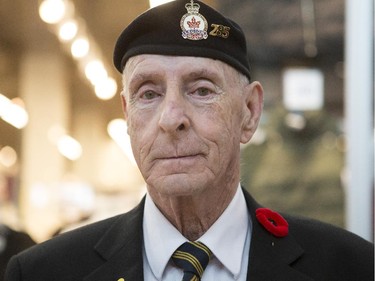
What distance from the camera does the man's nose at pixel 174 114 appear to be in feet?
7.49

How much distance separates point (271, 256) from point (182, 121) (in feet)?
1.57

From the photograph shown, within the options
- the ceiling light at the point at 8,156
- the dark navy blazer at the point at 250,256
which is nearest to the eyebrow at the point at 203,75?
the dark navy blazer at the point at 250,256

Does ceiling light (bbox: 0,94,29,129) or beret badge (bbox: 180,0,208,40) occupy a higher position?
beret badge (bbox: 180,0,208,40)

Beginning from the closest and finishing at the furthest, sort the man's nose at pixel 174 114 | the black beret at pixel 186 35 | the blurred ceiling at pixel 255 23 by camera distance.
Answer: the man's nose at pixel 174 114 < the black beret at pixel 186 35 < the blurred ceiling at pixel 255 23

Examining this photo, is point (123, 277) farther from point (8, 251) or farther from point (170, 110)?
point (8, 251)

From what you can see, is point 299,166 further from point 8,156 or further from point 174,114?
point 174,114

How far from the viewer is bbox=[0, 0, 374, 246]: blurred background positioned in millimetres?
3957

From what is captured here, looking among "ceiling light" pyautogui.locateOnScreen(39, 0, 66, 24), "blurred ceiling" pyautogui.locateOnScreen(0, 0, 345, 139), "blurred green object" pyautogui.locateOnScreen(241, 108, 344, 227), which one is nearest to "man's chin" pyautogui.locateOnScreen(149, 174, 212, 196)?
"blurred ceiling" pyautogui.locateOnScreen(0, 0, 345, 139)

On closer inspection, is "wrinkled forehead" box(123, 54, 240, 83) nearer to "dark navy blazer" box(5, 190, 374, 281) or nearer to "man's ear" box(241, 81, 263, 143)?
"man's ear" box(241, 81, 263, 143)

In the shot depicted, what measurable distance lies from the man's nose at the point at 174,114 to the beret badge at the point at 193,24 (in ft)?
0.64

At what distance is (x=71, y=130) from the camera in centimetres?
407

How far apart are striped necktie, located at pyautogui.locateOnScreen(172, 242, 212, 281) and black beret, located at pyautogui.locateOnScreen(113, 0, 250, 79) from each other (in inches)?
20.7

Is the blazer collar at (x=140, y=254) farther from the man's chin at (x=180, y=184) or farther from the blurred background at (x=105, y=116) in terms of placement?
the blurred background at (x=105, y=116)

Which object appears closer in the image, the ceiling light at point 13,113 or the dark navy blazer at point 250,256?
the dark navy blazer at point 250,256
